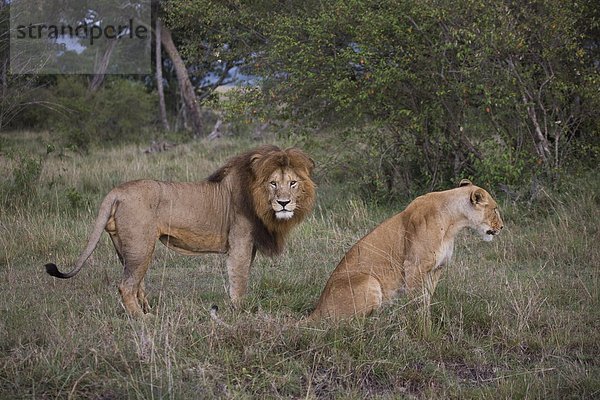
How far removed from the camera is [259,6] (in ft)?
32.8

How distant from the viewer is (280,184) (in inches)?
207

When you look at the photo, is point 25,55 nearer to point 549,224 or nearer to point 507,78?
point 507,78

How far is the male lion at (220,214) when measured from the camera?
5098mm

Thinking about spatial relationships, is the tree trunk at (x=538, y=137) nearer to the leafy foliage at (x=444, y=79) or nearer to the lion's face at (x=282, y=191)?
the leafy foliage at (x=444, y=79)

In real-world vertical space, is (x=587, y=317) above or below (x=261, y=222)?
below

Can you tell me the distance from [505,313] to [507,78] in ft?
12.7

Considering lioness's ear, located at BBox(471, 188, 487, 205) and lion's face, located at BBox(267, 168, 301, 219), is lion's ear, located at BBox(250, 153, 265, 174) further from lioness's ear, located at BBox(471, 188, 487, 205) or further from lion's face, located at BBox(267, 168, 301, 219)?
lioness's ear, located at BBox(471, 188, 487, 205)

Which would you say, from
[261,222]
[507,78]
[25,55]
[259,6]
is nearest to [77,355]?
[261,222]

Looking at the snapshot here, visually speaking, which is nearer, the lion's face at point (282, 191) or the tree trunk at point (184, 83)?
the lion's face at point (282, 191)

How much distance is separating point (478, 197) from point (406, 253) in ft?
1.99

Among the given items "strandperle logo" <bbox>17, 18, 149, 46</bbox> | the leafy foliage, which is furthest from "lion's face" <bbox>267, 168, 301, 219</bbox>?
"strandperle logo" <bbox>17, 18, 149, 46</bbox>

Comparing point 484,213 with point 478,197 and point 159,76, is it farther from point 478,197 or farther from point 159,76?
point 159,76

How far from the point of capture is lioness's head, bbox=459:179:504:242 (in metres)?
5.03

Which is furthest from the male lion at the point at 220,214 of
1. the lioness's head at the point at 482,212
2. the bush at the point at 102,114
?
the bush at the point at 102,114
